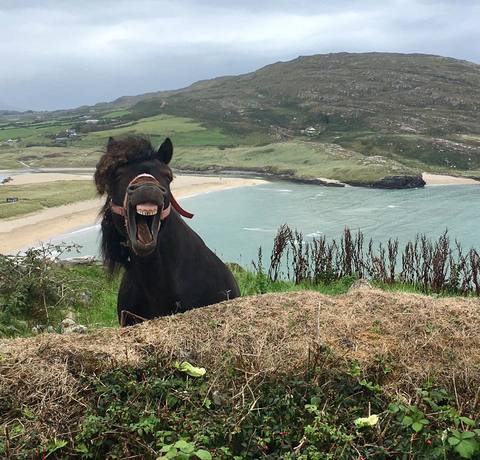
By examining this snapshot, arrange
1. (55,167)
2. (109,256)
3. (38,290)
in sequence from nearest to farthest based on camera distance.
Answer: (109,256) < (38,290) < (55,167)

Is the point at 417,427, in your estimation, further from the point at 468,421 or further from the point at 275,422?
the point at 275,422

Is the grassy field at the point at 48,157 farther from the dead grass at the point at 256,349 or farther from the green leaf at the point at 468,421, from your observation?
the green leaf at the point at 468,421

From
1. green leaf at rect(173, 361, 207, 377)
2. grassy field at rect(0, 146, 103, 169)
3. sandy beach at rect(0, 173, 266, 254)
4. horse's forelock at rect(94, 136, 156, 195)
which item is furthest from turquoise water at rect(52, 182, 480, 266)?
grassy field at rect(0, 146, 103, 169)

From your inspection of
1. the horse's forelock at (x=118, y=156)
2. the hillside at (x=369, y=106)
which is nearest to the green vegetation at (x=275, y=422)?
the horse's forelock at (x=118, y=156)

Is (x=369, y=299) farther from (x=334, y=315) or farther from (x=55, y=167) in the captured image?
(x=55, y=167)

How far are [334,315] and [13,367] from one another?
98.7 inches

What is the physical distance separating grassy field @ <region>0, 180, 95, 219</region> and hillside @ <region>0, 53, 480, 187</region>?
1567cm

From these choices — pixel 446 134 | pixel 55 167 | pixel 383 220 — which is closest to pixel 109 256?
pixel 383 220

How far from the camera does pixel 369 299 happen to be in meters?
5.02

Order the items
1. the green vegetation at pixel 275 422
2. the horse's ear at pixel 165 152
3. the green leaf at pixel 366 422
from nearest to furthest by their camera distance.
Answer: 1. the green vegetation at pixel 275 422
2. the green leaf at pixel 366 422
3. the horse's ear at pixel 165 152

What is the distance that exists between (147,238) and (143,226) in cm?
11

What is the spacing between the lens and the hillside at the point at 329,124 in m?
56.0

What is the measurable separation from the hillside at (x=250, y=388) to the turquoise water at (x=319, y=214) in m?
14.3

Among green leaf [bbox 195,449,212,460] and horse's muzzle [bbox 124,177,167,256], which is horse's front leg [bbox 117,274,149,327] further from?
green leaf [bbox 195,449,212,460]
